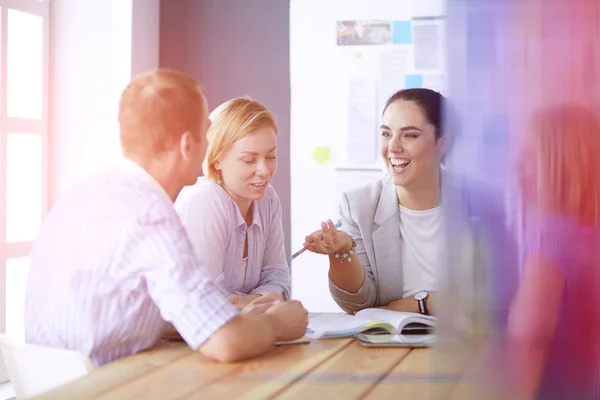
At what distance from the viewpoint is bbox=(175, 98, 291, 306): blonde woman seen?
68.6 inches

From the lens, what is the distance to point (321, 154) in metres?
3.14

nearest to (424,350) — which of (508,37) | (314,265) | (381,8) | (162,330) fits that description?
(162,330)

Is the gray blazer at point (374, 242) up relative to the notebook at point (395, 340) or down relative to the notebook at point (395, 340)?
up

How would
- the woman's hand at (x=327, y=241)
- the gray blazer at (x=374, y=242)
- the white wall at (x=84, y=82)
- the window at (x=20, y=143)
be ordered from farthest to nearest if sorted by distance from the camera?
the white wall at (x=84, y=82), the window at (x=20, y=143), the gray blazer at (x=374, y=242), the woman's hand at (x=327, y=241)

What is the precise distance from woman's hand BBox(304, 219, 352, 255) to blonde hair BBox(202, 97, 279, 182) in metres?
0.33

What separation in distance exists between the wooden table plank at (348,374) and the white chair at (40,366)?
1.13ft

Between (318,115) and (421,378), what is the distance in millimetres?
2177

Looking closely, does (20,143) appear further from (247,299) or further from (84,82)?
(247,299)

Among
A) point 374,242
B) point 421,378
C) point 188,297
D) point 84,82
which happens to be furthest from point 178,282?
point 84,82

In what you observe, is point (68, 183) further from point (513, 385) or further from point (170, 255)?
point (513, 385)

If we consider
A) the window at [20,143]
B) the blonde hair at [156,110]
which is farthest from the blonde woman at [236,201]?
the window at [20,143]

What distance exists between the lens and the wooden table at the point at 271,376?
94 cm

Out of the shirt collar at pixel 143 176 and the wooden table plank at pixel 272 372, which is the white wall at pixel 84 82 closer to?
the shirt collar at pixel 143 176

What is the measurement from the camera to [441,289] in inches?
20.4
